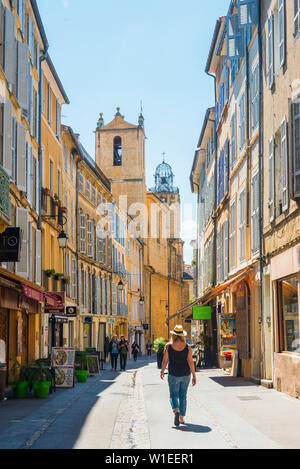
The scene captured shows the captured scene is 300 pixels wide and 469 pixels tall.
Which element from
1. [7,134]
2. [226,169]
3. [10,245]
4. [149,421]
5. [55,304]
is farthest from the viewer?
[226,169]

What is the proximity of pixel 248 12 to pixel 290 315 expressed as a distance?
8112 millimetres

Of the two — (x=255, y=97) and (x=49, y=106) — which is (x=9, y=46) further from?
(x=49, y=106)

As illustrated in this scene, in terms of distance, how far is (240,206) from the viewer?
2170 cm

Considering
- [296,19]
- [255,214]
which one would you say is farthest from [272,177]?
[296,19]

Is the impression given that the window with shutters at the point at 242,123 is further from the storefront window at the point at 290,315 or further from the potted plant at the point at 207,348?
the potted plant at the point at 207,348

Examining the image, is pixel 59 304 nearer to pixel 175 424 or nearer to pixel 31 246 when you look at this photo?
pixel 31 246

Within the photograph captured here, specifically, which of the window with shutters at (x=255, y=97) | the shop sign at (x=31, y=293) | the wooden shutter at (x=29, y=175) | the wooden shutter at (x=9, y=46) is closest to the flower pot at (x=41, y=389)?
the shop sign at (x=31, y=293)

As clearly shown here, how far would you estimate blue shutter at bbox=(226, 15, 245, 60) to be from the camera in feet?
69.3

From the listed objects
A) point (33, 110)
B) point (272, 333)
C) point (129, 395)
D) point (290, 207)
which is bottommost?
point (129, 395)

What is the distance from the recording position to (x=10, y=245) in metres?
15.3

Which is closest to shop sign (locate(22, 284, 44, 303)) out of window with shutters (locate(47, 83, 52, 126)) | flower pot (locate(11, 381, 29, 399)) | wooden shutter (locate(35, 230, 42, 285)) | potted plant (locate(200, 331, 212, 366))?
flower pot (locate(11, 381, 29, 399))

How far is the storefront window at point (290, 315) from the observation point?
14.7m
